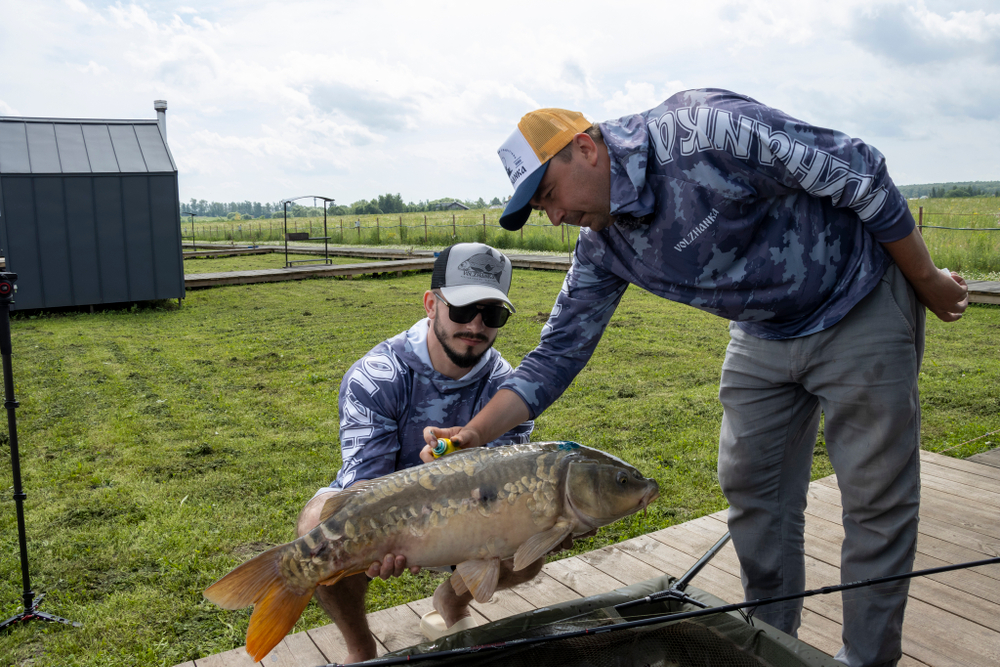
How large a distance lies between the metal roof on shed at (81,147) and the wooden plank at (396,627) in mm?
11724

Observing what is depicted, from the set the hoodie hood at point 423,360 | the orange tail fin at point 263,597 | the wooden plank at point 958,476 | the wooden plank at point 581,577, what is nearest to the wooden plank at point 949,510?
the wooden plank at point 958,476

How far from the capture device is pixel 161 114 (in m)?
13.4

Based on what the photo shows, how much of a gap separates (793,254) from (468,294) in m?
1.06

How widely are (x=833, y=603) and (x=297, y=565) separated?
1.61m

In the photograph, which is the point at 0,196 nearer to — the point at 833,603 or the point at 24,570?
the point at 24,570

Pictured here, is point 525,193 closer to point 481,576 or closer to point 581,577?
point 481,576

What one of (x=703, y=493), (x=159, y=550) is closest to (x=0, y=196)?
(x=159, y=550)

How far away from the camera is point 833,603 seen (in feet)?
7.52

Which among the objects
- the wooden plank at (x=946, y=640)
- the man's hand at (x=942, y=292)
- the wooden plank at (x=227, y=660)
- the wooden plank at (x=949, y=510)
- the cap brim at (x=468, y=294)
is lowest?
the wooden plank at (x=227, y=660)

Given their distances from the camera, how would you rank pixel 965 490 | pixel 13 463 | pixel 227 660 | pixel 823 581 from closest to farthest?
pixel 227 660 → pixel 823 581 → pixel 13 463 → pixel 965 490

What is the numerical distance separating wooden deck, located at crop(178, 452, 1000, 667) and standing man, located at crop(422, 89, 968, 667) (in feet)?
0.98

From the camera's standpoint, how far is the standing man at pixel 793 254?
203cm

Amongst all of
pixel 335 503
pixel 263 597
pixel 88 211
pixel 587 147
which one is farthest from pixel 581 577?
pixel 88 211

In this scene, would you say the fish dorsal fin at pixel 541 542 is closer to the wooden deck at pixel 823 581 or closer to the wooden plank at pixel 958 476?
the wooden deck at pixel 823 581
